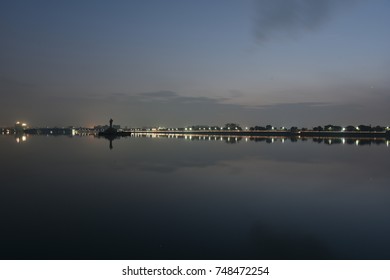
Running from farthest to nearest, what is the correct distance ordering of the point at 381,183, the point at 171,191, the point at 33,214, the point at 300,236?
the point at 381,183
the point at 171,191
the point at 33,214
the point at 300,236

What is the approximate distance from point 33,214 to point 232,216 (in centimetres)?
816

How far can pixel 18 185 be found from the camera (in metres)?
20.1

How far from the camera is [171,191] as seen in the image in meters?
18.8

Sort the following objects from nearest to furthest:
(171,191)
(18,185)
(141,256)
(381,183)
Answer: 1. (141,256)
2. (171,191)
3. (18,185)
4. (381,183)

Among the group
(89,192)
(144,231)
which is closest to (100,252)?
(144,231)

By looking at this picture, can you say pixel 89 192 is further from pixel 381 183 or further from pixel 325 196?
pixel 381 183

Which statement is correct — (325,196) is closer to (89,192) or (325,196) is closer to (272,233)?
(272,233)

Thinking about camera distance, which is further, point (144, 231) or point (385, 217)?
point (385, 217)
